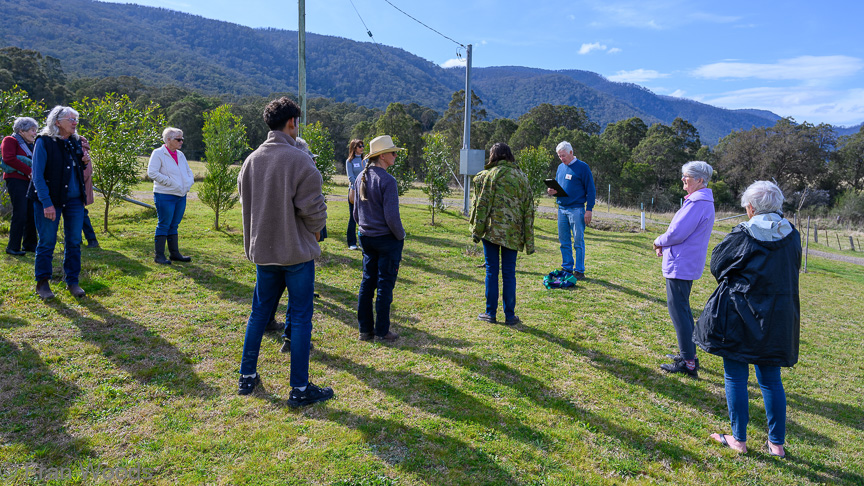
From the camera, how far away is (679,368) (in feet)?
14.3

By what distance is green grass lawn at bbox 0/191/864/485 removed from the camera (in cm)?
272

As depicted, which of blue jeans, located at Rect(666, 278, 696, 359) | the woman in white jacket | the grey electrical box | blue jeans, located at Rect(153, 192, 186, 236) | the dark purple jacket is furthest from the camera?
the grey electrical box

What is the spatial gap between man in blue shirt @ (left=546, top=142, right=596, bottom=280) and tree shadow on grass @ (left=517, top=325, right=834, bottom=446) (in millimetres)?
2730

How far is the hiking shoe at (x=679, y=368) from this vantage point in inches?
169

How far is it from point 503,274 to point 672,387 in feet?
6.48

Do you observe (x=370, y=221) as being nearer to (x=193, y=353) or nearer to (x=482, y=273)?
(x=193, y=353)

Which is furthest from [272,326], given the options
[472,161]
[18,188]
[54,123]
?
[472,161]

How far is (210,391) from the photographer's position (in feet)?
11.3

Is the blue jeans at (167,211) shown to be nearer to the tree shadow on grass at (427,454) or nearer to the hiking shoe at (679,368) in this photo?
the tree shadow on grass at (427,454)

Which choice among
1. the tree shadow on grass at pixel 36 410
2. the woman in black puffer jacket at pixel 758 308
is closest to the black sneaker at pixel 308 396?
the tree shadow on grass at pixel 36 410

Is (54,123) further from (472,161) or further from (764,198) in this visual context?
(472,161)

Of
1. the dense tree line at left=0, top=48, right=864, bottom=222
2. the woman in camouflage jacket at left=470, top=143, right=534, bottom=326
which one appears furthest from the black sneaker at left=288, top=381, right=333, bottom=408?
the dense tree line at left=0, top=48, right=864, bottom=222

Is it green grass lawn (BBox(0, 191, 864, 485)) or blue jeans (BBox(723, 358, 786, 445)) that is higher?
blue jeans (BBox(723, 358, 786, 445))

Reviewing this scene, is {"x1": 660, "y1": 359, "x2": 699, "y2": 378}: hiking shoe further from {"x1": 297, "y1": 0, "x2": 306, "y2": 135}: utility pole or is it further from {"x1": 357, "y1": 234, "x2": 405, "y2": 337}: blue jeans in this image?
{"x1": 297, "y1": 0, "x2": 306, "y2": 135}: utility pole
